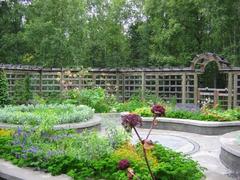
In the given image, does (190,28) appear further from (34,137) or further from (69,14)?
(34,137)

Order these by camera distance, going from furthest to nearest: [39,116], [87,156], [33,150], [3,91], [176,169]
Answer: [3,91] < [39,116] < [33,150] < [87,156] < [176,169]

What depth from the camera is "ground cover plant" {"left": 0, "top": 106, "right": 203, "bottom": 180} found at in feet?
12.3

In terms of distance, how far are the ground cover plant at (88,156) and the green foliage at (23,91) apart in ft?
22.8

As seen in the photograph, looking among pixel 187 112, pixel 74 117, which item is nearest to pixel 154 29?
pixel 187 112

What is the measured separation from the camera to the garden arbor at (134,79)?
12555mm

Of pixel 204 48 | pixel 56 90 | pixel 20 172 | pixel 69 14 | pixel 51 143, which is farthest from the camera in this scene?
pixel 204 48

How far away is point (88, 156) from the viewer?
436 centimetres

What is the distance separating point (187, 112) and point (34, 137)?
5203mm

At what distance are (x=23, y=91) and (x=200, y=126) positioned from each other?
21.9 feet

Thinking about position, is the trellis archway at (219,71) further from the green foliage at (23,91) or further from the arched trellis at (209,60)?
the green foliage at (23,91)

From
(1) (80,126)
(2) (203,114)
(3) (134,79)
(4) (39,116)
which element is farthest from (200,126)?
(3) (134,79)

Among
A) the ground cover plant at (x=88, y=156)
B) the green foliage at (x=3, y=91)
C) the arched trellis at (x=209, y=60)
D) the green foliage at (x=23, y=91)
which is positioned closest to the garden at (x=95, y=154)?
the ground cover plant at (x=88, y=156)

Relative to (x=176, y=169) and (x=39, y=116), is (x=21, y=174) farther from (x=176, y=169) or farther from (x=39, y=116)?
(x=39, y=116)

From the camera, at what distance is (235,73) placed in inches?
483
